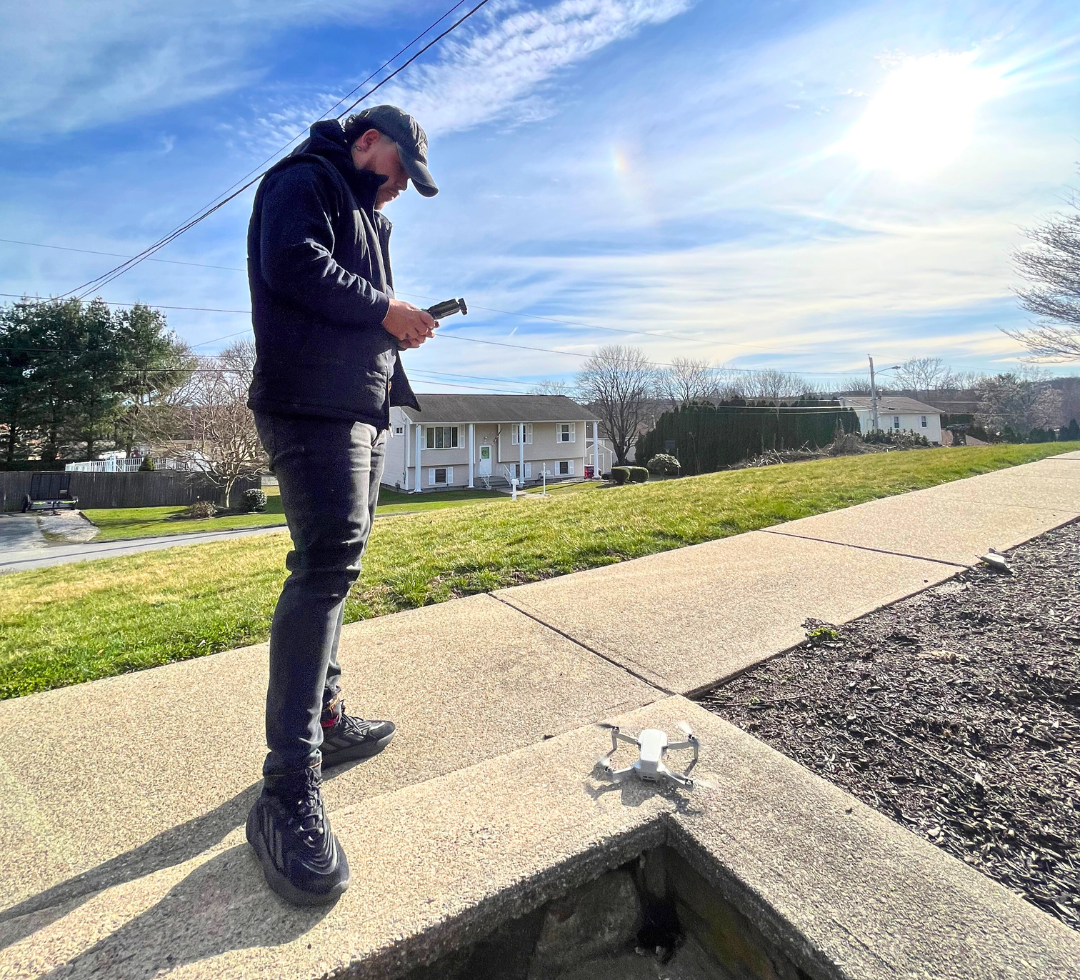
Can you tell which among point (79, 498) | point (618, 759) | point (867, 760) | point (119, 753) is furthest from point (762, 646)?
point (79, 498)

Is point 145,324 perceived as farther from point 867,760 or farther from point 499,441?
point 867,760

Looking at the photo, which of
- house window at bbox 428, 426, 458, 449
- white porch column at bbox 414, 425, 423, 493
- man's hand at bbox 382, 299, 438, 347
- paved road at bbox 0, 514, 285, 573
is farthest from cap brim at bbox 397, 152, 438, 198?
house window at bbox 428, 426, 458, 449

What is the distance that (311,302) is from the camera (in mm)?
1373

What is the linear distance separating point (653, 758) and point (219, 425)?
25.4 m

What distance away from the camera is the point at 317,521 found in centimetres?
138

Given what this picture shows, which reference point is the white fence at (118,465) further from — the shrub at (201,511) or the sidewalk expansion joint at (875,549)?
the sidewalk expansion joint at (875,549)

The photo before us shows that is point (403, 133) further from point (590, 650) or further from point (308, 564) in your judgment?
point (590, 650)

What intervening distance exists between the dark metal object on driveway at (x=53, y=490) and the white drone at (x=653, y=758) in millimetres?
31151

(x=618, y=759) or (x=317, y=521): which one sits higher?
(x=317, y=521)

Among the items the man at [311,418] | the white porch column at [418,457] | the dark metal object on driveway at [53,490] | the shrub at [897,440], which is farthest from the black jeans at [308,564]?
the white porch column at [418,457]

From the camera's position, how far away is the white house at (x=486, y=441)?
33094 millimetres

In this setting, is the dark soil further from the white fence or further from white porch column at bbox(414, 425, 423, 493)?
the white fence

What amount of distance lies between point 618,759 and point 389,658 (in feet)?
3.88

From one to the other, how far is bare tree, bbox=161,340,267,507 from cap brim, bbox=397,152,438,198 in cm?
2358
